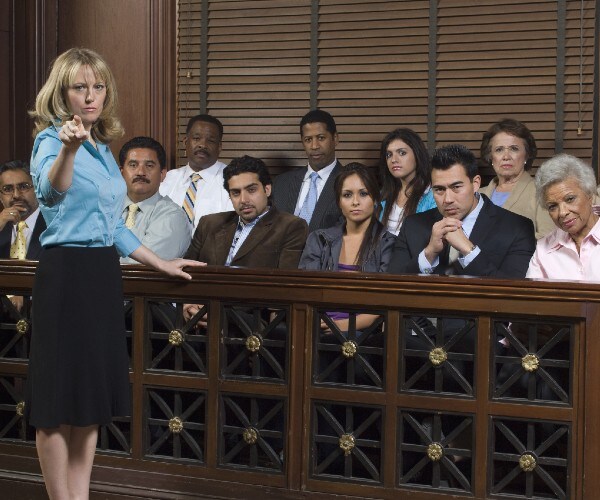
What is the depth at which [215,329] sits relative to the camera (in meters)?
3.40

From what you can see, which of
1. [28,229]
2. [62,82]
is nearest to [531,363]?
[62,82]

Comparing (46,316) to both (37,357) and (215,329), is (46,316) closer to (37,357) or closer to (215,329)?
(37,357)

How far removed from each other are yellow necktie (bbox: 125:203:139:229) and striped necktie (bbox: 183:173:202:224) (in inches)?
21.2

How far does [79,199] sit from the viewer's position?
9.11ft

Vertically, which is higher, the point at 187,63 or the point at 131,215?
the point at 187,63

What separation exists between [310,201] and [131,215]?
90 centimetres

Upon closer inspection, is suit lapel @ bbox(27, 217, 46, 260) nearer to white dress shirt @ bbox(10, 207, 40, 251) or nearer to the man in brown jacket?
white dress shirt @ bbox(10, 207, 40, 251)

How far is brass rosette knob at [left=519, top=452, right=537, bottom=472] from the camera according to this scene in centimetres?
299

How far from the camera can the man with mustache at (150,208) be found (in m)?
4.64

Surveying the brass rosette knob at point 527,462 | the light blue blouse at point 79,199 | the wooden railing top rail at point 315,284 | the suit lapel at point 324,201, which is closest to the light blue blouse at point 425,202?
the suit lapel at point 324,201

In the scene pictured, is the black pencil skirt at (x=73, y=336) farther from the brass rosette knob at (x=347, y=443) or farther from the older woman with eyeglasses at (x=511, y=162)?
the older woman with eyeglasses at (x=511, y=162)

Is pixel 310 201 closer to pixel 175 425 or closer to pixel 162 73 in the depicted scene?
pixel 162 73

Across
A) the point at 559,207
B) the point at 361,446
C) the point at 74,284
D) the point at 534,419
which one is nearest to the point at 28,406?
the point at 74,284

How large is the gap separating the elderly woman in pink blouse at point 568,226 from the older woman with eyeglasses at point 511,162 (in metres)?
0.91
